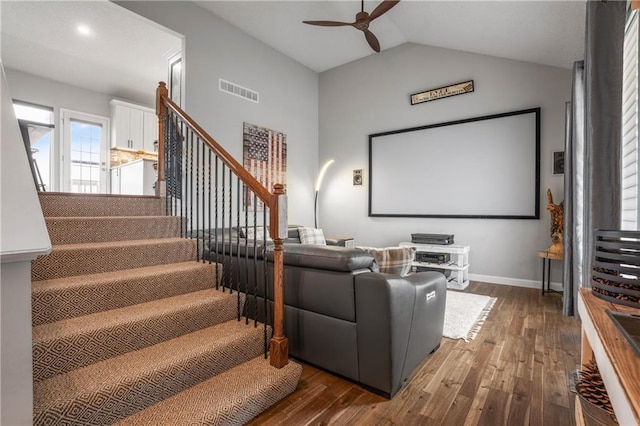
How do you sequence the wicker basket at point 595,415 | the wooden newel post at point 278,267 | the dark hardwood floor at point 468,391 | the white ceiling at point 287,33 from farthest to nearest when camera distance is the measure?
the white ceiling at point 287,33, the wooden newel post at point 278,267, the dark hardwood floor at point 468,391, the wicker basket at point 595,415

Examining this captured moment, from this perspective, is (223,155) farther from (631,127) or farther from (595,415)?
(631,127)

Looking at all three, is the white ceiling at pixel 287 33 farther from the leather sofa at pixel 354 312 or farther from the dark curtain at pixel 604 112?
the leather sofa at pixel 354 312

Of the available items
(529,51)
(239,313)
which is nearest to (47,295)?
(239,313)

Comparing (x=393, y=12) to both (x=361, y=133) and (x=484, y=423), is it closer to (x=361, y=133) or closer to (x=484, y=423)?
(x=361, y=133)

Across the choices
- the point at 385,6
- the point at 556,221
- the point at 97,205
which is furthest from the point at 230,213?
the point at 556,221

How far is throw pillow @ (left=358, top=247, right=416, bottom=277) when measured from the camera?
2.17m

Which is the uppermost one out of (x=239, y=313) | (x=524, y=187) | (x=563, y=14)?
(x=563, y=14)

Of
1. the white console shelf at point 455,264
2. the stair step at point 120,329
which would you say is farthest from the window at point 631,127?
the stair step at point 120,329

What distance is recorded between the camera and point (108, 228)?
2.42 m

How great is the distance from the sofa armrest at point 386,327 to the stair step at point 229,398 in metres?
0.45

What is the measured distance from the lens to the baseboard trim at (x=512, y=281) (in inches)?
159

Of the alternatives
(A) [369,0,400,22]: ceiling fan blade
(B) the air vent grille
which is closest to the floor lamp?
(B) the air vent grille

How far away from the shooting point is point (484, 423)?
5.19ft

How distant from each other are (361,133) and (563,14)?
3.31m
